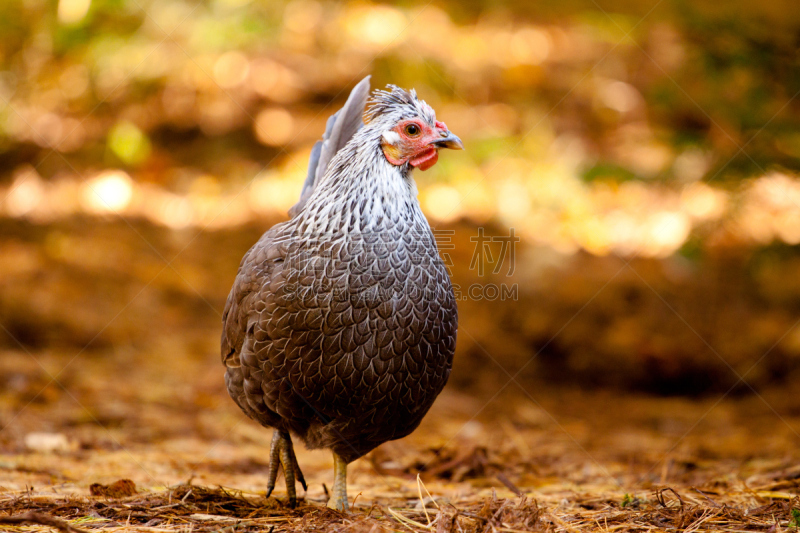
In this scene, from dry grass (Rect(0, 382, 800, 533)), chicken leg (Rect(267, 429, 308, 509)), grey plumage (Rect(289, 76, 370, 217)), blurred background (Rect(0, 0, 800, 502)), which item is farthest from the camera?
blurred background (Rect(0, 0, 800, 502))

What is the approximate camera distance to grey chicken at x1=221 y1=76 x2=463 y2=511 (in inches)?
121

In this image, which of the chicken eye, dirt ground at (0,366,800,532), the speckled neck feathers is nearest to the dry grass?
dirt ground at (0,366,800,532)

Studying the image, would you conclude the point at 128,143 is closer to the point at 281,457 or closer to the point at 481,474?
the point at 281,457

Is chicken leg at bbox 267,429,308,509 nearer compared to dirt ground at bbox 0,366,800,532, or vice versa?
dirt ground at bbox 0,366,800,532

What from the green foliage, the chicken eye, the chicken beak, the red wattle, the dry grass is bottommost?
the dry grass

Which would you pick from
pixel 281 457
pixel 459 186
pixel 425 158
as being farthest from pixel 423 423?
pixel 459 186

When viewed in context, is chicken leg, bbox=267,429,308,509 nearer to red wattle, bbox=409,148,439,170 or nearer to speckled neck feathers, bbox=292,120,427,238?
speckled neck feathers, bbox=292,120,427,238

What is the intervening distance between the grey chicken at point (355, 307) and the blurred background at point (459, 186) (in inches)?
86.2

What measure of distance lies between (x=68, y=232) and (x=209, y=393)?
10.5 ft

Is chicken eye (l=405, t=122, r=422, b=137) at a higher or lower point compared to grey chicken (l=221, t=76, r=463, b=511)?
higher

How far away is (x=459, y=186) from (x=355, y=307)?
551 centimetres

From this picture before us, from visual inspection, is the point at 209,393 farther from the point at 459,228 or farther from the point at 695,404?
the point at 695,404

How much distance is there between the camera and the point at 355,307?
306 centimetres

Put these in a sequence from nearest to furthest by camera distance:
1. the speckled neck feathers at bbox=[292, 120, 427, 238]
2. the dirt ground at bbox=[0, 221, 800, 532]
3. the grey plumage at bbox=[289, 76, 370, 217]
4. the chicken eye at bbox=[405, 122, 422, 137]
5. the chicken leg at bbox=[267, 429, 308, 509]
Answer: the dirt ground at bbox=[0, 221, 800, 532]
the speckled neck feathers at bbox=[292, 120, 427, 238]
the chicken eye at bbox=[405, 122, 422, 137]
the chicken leg at bbox=[267, 429, 308, 509]
the grey plumage at bbox=[289, 76, 370, 217]
